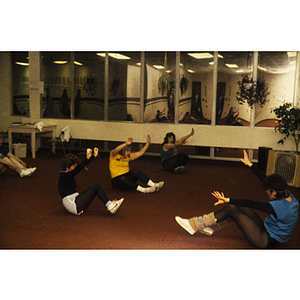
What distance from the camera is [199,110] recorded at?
8.70m

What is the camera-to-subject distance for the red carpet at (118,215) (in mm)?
3295

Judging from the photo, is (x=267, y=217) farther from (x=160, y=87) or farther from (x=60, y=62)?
(x=60, y=62)

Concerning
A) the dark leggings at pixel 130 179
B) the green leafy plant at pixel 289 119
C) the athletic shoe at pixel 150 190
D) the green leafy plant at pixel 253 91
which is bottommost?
the athletic shoe at pixel 150 190

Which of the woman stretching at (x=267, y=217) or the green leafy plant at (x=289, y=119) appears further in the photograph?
the green leafy plant at (x=289, y=119)

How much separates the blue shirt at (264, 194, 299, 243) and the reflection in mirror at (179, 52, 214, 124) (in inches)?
230

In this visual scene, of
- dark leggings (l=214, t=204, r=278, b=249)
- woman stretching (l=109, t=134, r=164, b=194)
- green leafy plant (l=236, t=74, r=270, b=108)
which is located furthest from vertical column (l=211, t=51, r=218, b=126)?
dark leggings (l=214, t=204, r=278, b=249)

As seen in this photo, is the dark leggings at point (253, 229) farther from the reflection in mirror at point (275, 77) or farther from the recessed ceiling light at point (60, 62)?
the recessed ceiling light at point (60, 62)

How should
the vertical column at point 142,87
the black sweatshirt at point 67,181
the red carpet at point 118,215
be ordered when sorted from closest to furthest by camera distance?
the red carpet at point 118,215 < the black sweatshirt at point 67,181 < the vertical column at point 142,87

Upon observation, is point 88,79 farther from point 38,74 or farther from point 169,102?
point 169,102

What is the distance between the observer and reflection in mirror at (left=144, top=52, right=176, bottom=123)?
8.81 meters

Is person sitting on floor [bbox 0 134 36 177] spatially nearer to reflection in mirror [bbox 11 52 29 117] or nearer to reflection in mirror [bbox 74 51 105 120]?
reflection in mirror [bbox 74 51 105 120]

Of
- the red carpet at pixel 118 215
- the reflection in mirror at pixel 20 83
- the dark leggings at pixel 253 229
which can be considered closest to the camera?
the dark leggings at pixel 253 229

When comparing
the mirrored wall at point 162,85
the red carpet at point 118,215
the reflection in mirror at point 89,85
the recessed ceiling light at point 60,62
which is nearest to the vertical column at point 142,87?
the mirrored wall at point 162,85

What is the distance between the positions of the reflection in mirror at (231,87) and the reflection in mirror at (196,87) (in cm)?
25
